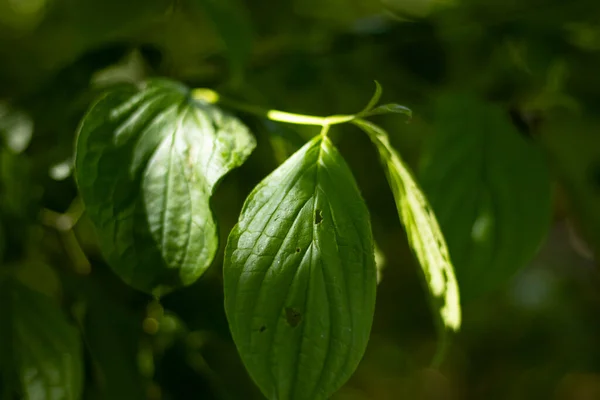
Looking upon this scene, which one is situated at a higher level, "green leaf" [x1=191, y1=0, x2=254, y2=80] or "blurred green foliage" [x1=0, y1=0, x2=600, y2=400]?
"green leaf" [x1=191, y1=0, x2=254, y2=80]

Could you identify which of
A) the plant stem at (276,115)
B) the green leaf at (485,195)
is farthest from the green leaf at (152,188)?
the green leaf at (485,195)

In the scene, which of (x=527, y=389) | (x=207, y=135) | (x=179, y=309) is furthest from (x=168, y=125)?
(x=527, y=389)

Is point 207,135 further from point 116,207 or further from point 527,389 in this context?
point 527,389

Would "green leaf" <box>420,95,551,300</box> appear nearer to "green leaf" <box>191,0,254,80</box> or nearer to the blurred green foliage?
the blurred green foliage

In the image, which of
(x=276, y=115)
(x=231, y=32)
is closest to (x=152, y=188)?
(x=276, y=115)

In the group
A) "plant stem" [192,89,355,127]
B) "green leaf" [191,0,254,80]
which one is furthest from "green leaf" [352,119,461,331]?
"green leaf" [191,0,254,80]


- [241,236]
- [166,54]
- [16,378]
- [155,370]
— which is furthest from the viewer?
[166,54]
